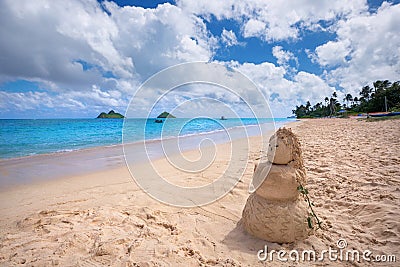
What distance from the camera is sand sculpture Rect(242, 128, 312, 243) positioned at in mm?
2734

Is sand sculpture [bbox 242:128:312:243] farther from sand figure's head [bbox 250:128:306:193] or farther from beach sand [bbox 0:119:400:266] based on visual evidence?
beach sand [bbox 0:119:400:266]

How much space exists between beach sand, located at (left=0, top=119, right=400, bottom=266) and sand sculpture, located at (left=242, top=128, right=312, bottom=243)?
0.18 meters

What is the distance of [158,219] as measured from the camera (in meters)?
3.63

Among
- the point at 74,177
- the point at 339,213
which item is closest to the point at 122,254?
the point at 339,213

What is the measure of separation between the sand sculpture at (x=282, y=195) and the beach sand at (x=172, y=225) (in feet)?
0.60

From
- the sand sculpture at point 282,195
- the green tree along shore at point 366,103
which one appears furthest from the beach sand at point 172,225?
the green tree along shore at point 366,103

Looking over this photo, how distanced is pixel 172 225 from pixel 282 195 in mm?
1951

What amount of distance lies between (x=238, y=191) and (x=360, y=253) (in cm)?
277

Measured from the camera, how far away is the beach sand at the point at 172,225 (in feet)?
8.38

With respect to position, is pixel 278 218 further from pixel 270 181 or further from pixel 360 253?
pixel 360 253

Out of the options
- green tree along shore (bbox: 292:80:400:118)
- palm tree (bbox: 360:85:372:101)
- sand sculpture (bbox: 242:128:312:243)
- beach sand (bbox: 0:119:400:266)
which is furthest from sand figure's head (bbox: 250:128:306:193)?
palm tree (bbox: 360:85:372:101)

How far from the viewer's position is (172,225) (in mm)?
3451

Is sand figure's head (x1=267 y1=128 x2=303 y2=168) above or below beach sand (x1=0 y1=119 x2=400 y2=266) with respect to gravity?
above

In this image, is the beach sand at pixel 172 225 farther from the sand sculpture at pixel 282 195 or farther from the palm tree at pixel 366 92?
the palm tree at pixel 366 92
